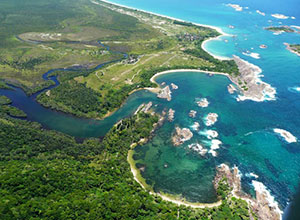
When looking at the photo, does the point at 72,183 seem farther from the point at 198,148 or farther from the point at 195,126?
the point at 195,126

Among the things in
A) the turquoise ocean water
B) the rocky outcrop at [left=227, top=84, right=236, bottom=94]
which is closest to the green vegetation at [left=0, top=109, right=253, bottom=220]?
the turquoise ocean water

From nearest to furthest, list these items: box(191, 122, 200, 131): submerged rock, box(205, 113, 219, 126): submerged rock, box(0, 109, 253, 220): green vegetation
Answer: box(0, 109, 253, 220): green vegetation, box(191, 122, 200, 131): submerged rock, box(205, 113, 219, 126): submerged rock

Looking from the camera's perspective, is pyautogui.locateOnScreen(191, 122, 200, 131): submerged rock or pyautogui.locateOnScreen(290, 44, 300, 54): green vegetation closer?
pyautogui.locateOnScreen(191, 122, 200, 131): submerged rock

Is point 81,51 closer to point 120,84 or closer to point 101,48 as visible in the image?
point 101,48

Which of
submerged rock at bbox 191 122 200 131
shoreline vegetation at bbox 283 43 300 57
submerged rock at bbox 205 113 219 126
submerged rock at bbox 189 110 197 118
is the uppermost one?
shoreline vegetation at bbox 283 43 300 57

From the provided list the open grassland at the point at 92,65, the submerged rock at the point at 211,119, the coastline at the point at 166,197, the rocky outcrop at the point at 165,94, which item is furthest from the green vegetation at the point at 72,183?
the rocky outcrop at the point at 165,94

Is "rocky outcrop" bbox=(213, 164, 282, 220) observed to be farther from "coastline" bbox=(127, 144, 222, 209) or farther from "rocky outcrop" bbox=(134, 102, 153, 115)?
"rocky outcrop" bbox=(134, 102, 153, 115)
